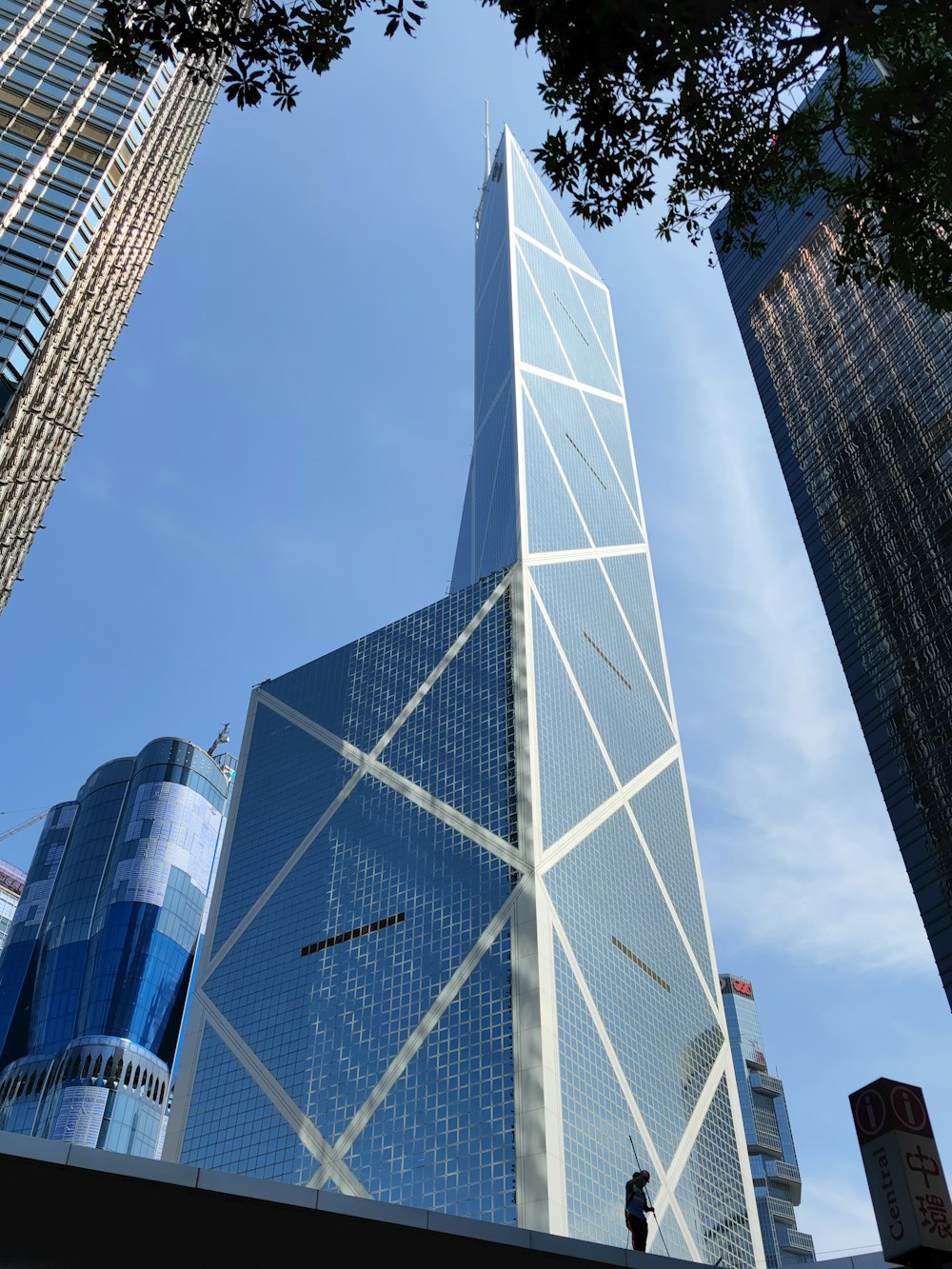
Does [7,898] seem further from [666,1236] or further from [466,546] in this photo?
[666,1236]

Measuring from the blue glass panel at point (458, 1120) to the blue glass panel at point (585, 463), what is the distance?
36.9 metres

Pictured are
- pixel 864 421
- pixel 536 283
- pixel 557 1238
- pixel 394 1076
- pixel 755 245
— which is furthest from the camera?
pixel 536 283

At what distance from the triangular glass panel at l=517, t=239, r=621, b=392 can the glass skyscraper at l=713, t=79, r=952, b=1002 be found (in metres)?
28.8

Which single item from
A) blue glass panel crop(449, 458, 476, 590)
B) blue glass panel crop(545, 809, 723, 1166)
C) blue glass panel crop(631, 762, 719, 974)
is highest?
blue glass panel crop(449, 458, 476, 590)

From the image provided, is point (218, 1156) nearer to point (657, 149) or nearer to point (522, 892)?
point (522, 892)

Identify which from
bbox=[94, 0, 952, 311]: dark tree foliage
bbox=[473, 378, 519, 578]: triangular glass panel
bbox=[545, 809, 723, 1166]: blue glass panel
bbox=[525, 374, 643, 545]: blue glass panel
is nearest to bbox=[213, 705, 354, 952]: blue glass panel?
bbox=[545, 809, 723, 1166]: blue glass panel

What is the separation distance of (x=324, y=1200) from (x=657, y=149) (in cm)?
1081

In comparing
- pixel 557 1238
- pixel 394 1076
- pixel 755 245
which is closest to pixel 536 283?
pixel 394 1076

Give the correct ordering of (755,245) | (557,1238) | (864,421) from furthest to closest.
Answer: (864,421)
(755,245)
(557,1238)

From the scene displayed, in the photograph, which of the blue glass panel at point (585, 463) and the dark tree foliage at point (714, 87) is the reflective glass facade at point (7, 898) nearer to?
the blue glass panel at point (585, 463)

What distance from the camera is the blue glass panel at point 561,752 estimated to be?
5047 cm

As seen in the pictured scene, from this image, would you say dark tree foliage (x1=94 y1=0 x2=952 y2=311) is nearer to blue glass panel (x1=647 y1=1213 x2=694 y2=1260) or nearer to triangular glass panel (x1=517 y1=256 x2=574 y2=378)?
blue glass panel (x1=647 y1=1213 x2=694 y2=1260)

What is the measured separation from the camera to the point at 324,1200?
8797 millimetres

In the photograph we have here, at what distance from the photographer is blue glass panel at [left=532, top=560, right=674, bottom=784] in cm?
6038
